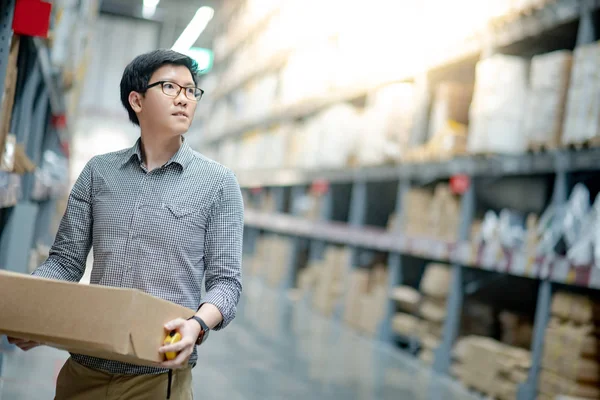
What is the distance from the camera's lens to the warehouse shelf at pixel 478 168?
16.2 ft

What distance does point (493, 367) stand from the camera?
538 centimetres

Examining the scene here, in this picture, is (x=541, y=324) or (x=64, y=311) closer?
Result: (x=64, y=311)

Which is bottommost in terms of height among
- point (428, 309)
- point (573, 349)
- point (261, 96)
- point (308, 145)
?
point (428, 309)

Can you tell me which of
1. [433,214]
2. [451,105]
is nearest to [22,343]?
[433,214]

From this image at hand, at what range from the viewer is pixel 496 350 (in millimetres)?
5402

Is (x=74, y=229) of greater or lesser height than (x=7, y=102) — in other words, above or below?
below

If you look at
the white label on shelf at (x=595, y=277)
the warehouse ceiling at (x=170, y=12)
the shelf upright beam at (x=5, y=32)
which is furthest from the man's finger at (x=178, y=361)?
the warehouse ceiling at (x=170, y=12)

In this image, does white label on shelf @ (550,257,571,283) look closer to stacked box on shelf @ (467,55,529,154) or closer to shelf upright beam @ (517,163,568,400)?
shelf upright beam @ (517,163,568,400)

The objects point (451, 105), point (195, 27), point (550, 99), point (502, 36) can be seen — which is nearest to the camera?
point (550, 99)

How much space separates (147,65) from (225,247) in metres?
0.49

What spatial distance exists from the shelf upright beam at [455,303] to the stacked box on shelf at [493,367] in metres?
0.34

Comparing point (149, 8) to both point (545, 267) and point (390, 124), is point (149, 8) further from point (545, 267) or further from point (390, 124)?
point (545, 267)

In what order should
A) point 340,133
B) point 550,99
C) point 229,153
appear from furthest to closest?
point 229,153 → point 340,133 → point 550,99

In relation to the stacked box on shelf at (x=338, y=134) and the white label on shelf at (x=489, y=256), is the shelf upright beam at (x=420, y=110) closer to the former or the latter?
the stacked box on shelf at (x=338, y=134)
